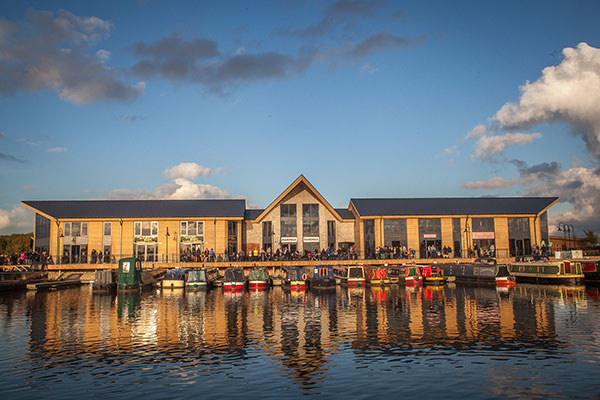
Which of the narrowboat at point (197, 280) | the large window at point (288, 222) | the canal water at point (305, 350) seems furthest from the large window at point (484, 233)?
the narrowboat at point (197, 280)

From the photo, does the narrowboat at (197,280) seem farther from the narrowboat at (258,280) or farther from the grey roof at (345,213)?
the grey roof at (345,213)

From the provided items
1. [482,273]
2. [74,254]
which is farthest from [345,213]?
[74,254]

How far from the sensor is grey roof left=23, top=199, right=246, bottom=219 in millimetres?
70750

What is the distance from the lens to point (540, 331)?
87.0 feet

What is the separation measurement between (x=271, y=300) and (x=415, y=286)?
20.8m

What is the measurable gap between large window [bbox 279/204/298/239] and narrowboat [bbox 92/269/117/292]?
83.3 feet

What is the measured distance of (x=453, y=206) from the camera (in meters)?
75.8

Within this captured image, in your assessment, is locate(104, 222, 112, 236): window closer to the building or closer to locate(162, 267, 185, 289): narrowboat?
the building

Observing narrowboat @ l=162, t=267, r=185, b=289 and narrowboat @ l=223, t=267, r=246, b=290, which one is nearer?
narrowboat @ l=223, t=267, r=246, b=290

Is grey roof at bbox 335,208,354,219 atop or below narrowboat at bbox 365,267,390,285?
atop

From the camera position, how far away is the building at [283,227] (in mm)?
70062

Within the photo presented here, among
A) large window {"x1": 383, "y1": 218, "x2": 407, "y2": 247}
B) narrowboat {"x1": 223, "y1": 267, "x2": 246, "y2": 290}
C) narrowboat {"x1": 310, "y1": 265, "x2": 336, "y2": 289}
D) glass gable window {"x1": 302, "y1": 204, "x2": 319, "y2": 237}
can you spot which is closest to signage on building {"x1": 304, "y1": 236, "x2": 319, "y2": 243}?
glass gable window {"x1": 302, "y1": 204, "x2": 319, "y2": 237}

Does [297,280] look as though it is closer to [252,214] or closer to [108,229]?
[252,214]

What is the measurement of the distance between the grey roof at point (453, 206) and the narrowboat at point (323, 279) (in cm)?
1656
